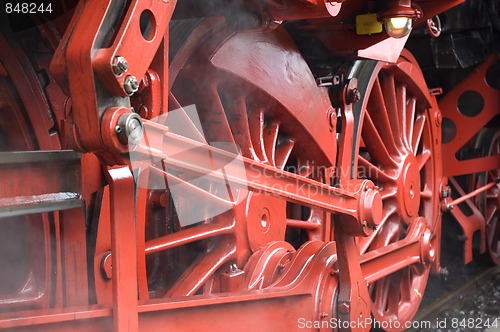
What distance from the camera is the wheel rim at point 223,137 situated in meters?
2.21

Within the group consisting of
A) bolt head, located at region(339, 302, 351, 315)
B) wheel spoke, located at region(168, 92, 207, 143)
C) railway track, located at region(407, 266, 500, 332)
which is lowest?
railway track, located at region(407, 266, 500, 332)

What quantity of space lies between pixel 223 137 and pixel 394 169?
1.29 m

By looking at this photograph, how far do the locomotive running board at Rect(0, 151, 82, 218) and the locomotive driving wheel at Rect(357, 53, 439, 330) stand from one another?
72.5 inches

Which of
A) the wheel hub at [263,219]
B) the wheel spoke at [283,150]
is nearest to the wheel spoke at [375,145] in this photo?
the wheel spoke at [283,150]

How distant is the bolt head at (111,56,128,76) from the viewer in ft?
4.84

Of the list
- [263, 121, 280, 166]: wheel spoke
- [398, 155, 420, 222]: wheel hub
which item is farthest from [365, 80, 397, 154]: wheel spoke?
[263, 121, 280, 166]: wheel spoke

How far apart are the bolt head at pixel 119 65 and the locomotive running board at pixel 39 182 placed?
0.76ft

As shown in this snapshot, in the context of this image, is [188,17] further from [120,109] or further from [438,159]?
[438,159]

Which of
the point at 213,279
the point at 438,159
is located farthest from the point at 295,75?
the point at 438,159

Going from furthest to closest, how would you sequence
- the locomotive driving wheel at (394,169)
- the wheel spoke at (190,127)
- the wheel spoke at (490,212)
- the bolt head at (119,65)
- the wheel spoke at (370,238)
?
the wheel spoke at (490,212)
the locomotive driving wheel at (394,169)
the wheel spoke at (370,238)
the wheel spoke at (190,127)
the bolt head at (119,65)

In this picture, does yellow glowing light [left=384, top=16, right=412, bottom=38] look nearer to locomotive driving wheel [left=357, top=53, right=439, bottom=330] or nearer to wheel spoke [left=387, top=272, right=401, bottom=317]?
locomotive driving wheel [left=357, top=53, right=439, bottom=330]

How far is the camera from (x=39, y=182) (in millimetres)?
1541

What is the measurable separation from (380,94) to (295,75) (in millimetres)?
897

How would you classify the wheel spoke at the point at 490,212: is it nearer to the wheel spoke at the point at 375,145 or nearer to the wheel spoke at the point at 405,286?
the wheel spoke at the point at 405,286
